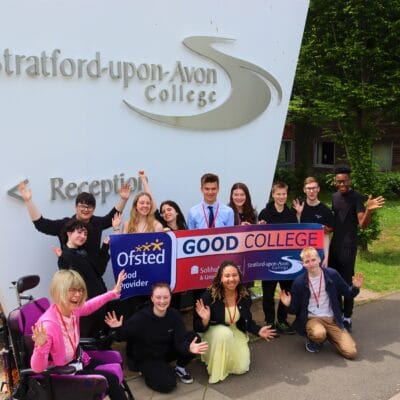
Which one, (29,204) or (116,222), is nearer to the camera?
(29,204)

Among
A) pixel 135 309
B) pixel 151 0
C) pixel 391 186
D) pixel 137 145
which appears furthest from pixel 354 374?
pixel 391 186

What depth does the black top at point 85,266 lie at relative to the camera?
181 inches

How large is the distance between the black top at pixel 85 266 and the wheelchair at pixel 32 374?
28.4 inches

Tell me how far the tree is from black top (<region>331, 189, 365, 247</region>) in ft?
29.8

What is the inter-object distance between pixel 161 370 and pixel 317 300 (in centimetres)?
187

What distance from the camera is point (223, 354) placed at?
465cm

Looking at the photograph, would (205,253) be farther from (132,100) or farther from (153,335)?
(132,100)

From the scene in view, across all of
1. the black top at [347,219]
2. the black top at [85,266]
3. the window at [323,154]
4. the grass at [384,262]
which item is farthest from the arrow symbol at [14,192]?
the window at [323,154]

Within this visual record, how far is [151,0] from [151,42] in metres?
0.46

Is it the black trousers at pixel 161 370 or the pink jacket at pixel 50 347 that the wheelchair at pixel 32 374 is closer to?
the pink jacket at pixel 50 347

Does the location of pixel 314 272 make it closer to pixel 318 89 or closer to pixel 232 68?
pixel 232 68

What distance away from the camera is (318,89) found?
16984 mm

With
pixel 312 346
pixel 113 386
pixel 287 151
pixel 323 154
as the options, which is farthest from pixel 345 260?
pixel 287 151

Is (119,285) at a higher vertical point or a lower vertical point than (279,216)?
lower
